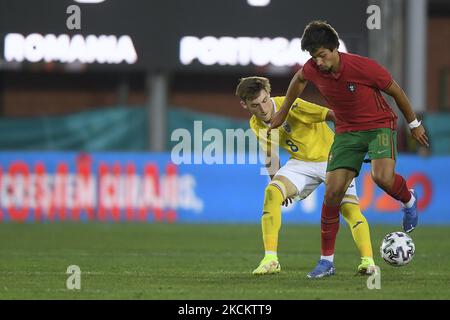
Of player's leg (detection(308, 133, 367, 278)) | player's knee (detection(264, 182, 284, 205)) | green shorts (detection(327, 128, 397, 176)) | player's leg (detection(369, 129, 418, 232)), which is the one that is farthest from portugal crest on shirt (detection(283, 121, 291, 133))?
player's leg (detection(369, 129, 418, 232))

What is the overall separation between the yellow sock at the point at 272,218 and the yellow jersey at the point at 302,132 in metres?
0.53

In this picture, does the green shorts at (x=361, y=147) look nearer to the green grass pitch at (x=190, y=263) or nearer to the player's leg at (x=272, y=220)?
the player's leg at (x=272, y=220)

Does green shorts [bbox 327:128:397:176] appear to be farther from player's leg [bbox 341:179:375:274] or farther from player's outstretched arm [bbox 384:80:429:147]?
player's leg [bbox 341:179:375:274]

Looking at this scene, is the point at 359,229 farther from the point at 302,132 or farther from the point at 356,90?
the point at 356,90

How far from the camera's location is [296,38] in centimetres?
1656

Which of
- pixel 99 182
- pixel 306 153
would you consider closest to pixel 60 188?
pixel 99 182

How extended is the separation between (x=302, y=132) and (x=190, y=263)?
189cm

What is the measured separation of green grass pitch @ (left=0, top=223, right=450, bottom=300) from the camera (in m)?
7.35

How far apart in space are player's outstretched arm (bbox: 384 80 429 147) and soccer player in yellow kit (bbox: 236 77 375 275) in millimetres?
653

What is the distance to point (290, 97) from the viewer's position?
8445 millimetres

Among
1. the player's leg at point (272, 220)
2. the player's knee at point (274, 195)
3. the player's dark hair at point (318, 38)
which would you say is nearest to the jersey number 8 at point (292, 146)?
the player's leg at point (272, 220)
